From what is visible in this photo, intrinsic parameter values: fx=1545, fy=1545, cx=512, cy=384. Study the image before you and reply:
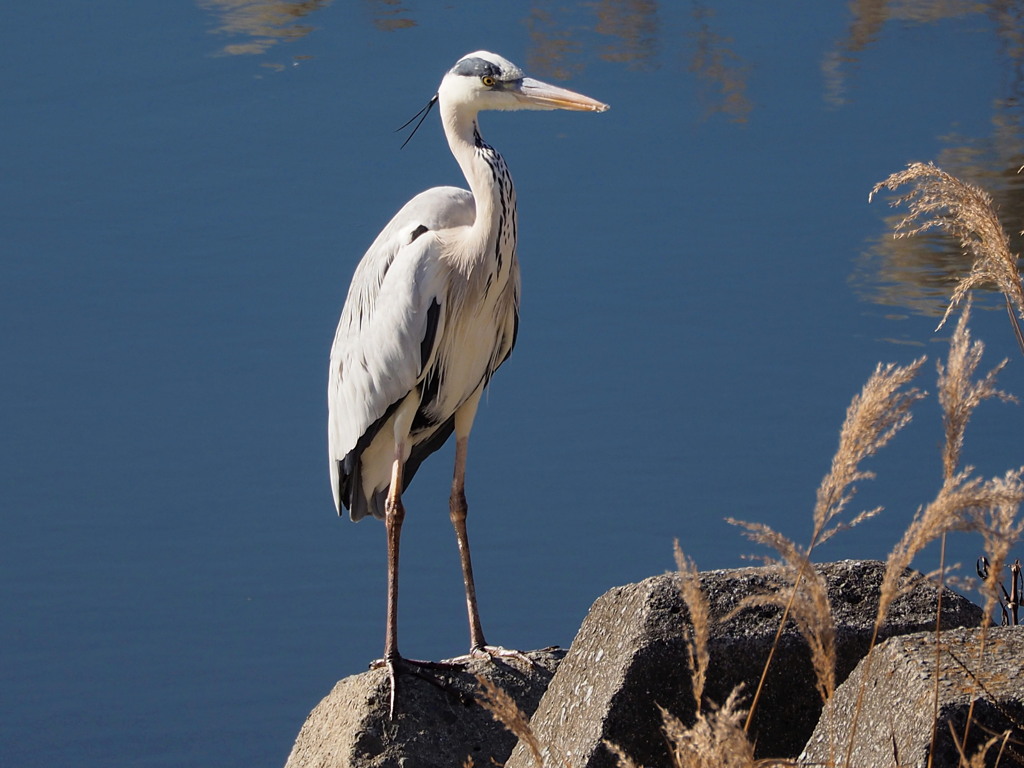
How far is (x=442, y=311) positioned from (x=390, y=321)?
0.17 meters

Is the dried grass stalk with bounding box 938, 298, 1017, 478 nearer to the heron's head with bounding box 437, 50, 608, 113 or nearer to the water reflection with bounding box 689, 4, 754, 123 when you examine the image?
the heron's head with bounding box 437, 50, 608, 113

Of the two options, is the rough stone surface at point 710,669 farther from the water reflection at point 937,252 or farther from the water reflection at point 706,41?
the water reflection at point 706,41

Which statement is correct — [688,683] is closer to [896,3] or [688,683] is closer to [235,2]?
[235,2]

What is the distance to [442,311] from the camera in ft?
15.9

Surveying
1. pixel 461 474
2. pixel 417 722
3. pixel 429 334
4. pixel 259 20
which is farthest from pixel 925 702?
pixel 259 20

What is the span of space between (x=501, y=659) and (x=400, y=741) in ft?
1.73

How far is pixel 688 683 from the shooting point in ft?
10.7

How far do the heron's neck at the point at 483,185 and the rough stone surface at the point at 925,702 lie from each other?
2357mm

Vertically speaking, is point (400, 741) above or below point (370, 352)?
below

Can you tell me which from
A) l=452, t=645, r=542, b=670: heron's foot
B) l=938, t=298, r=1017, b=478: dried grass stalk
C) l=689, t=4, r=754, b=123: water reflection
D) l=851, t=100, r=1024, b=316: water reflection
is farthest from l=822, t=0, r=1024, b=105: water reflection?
l=938, t=298, r=1017, b=478: dried grass stalk

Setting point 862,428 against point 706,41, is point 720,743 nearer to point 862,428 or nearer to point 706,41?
point 862,428

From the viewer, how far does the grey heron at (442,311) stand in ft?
15.7

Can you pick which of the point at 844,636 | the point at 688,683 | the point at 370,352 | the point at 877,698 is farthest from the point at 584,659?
the point at 370,352

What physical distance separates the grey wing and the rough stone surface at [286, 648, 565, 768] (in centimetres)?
98
